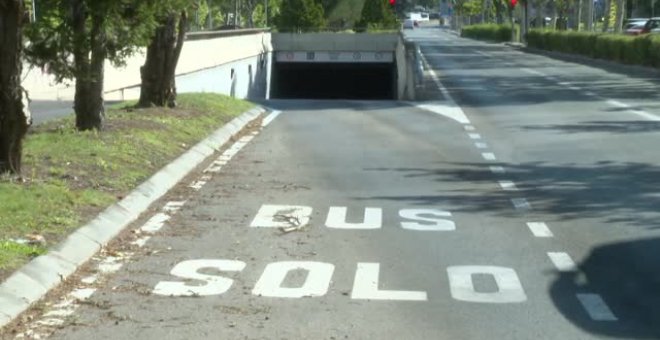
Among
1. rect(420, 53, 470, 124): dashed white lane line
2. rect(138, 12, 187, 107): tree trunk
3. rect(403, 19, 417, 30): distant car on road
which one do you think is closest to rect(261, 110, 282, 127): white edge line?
rect(138, 12, 187, 107): tree trunk

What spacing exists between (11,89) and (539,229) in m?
5.09

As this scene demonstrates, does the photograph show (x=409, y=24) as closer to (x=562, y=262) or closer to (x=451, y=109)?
(x=451, y=109)

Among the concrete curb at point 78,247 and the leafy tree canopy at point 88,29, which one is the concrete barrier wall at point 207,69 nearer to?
the leafy tree canopy at point 88,29

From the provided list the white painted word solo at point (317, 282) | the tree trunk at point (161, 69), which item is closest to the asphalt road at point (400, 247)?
the white painted word solo at point (317, 282)

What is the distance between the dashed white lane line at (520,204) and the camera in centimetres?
1209

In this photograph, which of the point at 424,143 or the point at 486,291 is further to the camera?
the point at 424,143

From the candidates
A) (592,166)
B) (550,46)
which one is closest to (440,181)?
(592,166)

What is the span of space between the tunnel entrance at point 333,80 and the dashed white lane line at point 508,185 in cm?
4242

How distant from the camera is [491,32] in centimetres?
9700

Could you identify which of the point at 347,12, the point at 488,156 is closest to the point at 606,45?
the point at 347,12

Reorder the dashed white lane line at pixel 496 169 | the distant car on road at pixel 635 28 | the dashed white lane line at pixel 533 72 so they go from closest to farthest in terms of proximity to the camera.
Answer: the dashed white lane line at pixel 496 169
the dashed white lane line at pixel 533 72
the distant car on road at pixel 635 28

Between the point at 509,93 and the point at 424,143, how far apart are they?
13.6 meters

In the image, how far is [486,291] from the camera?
8.33m

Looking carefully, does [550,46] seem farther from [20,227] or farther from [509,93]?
[20,227]
